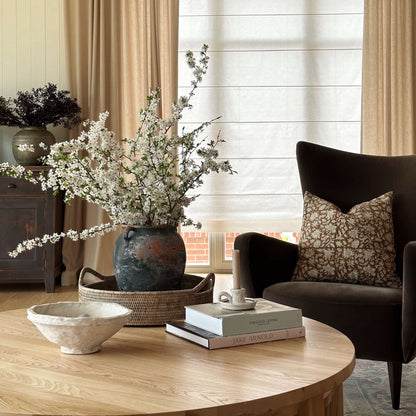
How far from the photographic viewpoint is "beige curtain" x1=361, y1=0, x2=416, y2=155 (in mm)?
5160

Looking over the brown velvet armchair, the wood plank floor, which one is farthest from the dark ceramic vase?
the wood plank floor

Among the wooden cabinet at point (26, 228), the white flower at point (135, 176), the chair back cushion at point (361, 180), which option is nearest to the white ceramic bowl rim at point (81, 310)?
the white flower at point (135, 176)

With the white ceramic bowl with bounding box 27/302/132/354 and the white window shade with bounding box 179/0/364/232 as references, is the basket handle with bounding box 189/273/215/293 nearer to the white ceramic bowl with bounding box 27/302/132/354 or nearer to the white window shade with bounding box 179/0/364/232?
the white ceramic bowl with bounding box 27/302/132/354

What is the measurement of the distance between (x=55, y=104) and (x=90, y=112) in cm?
44

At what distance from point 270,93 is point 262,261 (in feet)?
9.76

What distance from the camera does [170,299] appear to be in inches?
66.2

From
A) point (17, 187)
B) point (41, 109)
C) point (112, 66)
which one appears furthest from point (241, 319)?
point (112, 66)

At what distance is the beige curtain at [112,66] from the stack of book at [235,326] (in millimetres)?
3617

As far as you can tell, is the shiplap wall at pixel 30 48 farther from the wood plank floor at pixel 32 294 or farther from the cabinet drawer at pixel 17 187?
the wood plank floor at pixel 32 294

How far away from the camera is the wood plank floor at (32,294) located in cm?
432

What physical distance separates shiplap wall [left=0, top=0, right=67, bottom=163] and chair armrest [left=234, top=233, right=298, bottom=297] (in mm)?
2969

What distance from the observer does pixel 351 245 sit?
270cm

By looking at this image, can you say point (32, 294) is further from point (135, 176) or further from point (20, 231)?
point (135, 176)

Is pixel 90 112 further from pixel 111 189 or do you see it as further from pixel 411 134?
pixel 111 189
